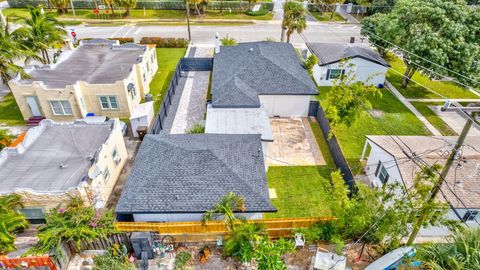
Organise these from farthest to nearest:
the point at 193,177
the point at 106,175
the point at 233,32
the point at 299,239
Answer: the point at 233,32 < the point at 106,175 < the point at 193,177 < the point at 299,239

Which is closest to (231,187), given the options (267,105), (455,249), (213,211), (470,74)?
(213,211)

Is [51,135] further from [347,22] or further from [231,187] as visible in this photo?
[347,22]

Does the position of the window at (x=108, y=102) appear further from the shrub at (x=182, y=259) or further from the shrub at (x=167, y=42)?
the shrub at (x=167, y=42)

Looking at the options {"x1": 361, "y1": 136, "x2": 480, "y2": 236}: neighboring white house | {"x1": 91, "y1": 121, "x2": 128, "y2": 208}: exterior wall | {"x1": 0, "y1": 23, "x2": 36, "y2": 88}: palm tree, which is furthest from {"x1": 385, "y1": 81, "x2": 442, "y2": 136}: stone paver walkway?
{"x1": 0, "y1": 23, "x2": 36, "y2": 88}: palm tree

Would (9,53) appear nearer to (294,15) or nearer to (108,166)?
(108,166)

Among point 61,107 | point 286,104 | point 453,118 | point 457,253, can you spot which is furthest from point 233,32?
point 457,253

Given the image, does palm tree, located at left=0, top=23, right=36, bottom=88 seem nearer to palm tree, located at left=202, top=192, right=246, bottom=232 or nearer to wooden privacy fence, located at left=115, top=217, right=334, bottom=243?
wooden privacy fence, located at left=115, top=217, right=334, bottom=243
